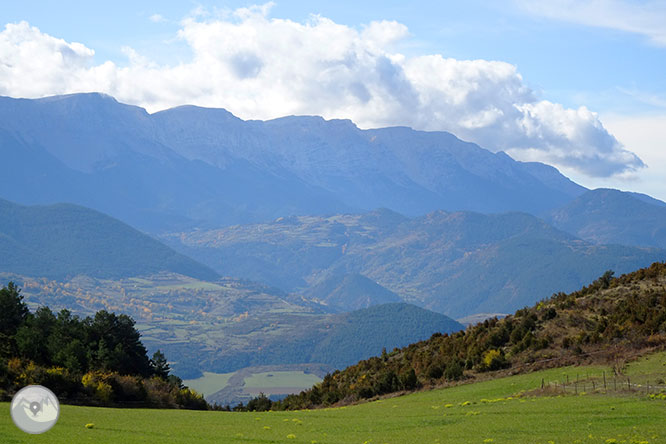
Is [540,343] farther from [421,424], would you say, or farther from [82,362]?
[82,362]

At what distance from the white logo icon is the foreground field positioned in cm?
54

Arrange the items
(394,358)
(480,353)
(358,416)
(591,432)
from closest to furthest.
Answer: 1. (591,432)
2. (358,416)
3. (480,353)
4. (394,358)

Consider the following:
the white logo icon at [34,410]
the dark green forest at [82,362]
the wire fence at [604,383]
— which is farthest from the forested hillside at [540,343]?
the white logo icon at [34,410]

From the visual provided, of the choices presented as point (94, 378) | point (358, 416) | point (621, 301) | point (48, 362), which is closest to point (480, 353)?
point (621, 301)

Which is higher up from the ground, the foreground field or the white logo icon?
the white logo icon

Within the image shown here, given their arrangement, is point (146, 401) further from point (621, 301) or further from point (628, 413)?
point (621, 301)

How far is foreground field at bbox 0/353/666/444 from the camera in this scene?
3053cm

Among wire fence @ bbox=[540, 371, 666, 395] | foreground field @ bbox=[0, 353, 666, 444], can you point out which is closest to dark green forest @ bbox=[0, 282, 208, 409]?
foreground field @ bbox=[0, 353, 666, 444]

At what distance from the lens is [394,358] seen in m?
73.5

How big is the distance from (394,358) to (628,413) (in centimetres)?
4063

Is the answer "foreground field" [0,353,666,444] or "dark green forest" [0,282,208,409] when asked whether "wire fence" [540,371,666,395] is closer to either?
"foreground field" [0,353,666,444]

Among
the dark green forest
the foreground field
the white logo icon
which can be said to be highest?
the dark green forest

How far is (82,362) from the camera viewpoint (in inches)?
2474

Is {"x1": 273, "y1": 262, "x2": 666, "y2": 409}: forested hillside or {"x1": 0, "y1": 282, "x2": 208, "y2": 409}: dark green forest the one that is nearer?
{"x1": 0, "y1": 282, "x2": 208, "y2": 409}: dark green forest
